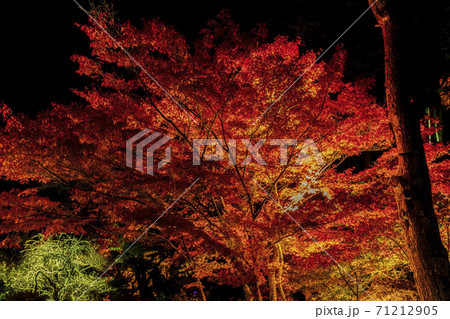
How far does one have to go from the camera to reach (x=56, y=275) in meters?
10.0

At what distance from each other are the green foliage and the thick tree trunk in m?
9.08

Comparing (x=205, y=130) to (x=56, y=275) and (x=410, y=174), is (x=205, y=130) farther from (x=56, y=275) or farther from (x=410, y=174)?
(x=56, y=275)

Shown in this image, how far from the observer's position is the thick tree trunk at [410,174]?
4793 millimetres

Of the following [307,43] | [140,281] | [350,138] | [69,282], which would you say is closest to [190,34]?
[307,43]

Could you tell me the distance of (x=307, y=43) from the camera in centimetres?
930

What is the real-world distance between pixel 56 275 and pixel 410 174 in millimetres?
10032

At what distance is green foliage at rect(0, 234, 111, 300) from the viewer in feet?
32.3

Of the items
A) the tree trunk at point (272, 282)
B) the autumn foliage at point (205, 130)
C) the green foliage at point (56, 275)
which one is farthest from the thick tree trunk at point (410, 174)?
the green foliage at point (56, 275)

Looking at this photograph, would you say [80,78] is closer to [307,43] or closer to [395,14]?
[307,43]

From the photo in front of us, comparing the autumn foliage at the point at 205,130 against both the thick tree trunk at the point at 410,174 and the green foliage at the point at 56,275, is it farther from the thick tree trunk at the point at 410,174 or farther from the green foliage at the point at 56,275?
the green foliage at the point at 56,275

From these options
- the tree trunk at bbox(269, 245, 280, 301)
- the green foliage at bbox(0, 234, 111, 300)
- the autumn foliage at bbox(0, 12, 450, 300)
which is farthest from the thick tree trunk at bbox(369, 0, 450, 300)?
the green foliage at bbox(0, 234, 111, 300)

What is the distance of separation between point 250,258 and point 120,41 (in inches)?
222

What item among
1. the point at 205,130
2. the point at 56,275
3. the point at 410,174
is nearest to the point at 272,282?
the point at 205,130

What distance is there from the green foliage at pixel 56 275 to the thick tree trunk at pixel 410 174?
9.08m
